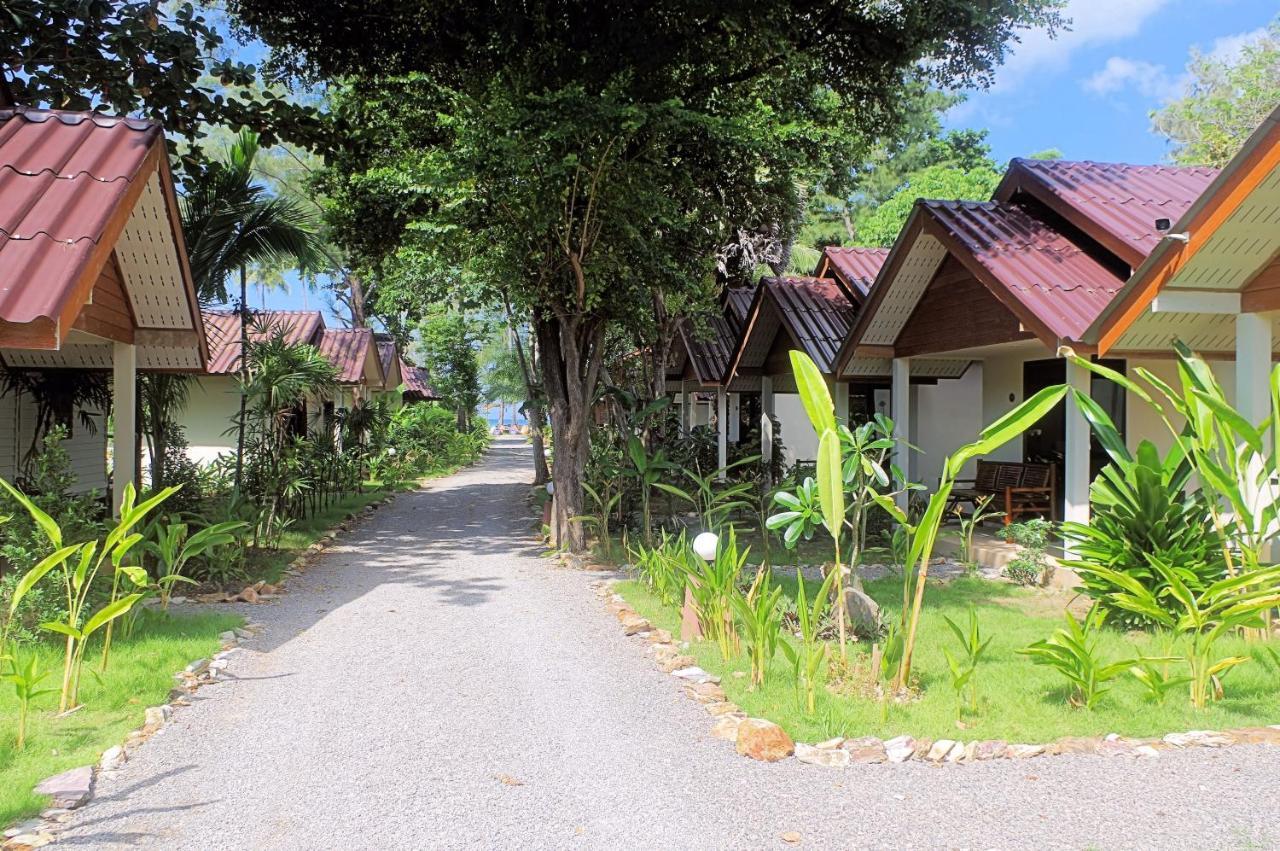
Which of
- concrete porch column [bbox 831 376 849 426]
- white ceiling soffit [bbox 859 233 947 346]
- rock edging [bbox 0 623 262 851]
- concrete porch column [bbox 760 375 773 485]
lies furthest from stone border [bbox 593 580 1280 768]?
concrete porch column [bbox 760 375 773 485]

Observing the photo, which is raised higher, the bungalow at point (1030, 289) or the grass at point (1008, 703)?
the bungalow at point (1030, 289)

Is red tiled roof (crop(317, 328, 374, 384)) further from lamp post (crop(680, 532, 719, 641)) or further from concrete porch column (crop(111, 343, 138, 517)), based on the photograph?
lamp post (crop(680, 532, 719, 641))

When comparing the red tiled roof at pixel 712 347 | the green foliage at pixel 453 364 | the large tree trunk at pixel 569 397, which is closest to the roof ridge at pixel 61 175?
the large tree trunk at pixel 569 397

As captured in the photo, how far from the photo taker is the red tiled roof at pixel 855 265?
14719mm

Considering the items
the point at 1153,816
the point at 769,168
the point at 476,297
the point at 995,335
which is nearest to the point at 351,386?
the point at 476,297

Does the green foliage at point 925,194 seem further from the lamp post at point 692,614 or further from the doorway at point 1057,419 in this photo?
the lamp post at point 692,614

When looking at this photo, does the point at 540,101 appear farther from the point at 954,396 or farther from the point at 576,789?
the point at 954,396

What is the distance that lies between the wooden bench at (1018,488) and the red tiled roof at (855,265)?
3669 mm

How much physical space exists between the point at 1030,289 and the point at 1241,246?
215cm

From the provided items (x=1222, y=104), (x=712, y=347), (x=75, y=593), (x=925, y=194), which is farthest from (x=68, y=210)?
(x=1222, y=104)

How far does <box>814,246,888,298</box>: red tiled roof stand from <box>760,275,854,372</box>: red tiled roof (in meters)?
0.35

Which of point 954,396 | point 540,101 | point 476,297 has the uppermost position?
point 540,101

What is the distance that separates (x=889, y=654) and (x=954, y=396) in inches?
462

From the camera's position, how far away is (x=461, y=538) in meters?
13.4
